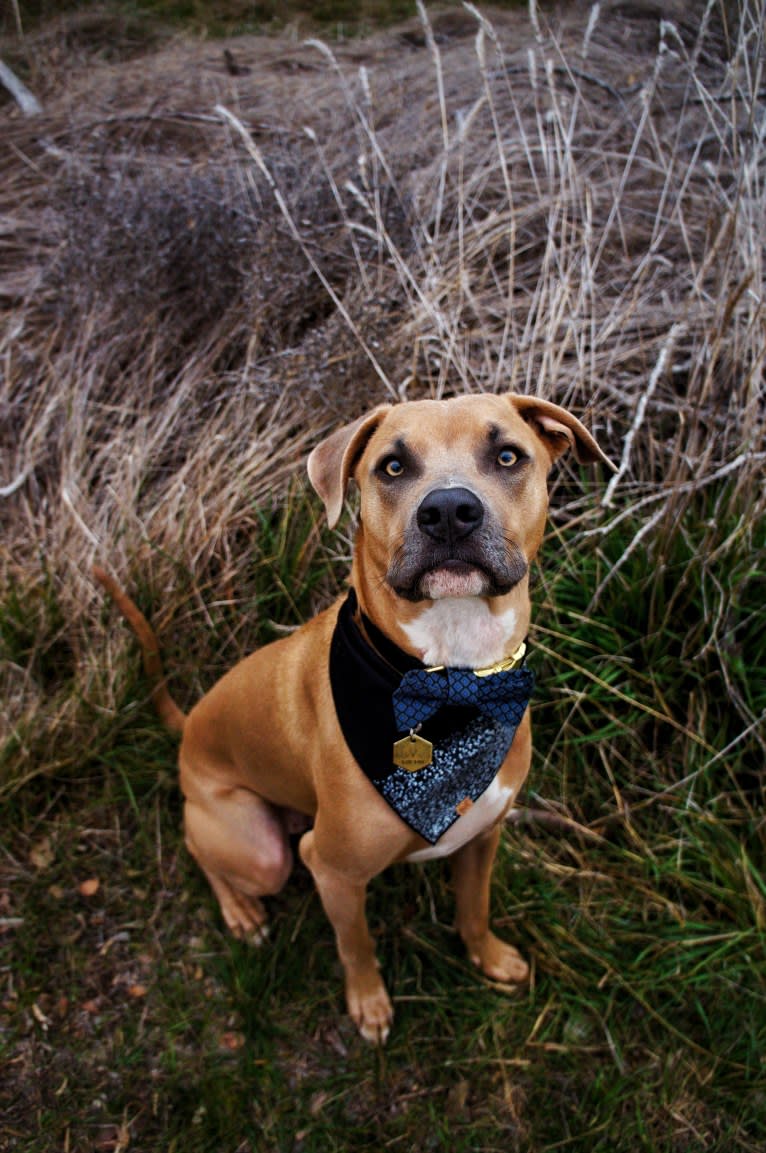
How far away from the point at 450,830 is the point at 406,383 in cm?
189

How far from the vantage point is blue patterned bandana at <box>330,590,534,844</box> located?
86.0 inches

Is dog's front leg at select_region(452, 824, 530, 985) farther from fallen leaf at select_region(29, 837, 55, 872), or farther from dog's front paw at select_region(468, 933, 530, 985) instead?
fallen leaf at select_region(29, 837, 55, 872)

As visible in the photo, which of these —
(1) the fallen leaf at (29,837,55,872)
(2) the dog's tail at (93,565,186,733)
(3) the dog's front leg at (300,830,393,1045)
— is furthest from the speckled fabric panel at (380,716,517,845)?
(1) the fallen leaf at (29,837,55,872)

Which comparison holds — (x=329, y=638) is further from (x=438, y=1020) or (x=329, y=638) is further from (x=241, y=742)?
(x=438, y=1020)

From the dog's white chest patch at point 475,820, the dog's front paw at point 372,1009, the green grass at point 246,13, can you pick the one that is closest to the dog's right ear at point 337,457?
the dog's white chest patch at point 475,820

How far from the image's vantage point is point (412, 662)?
89.0 inches

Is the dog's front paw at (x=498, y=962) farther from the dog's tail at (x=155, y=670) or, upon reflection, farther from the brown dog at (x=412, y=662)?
the dog's tail at (x=155, y=670)

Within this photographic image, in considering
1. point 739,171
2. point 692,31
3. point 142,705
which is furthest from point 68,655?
point 692,31

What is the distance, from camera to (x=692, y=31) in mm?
5102

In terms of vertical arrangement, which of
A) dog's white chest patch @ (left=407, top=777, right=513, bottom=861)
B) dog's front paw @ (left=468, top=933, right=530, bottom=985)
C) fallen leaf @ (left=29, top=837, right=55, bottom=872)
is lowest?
dog's front paw @ (left=468, top=933, right=530, bottom=985)

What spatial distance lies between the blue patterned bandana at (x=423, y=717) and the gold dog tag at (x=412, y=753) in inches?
0.6

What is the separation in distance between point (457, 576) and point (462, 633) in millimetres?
245

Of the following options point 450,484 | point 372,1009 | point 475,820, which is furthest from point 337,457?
point 372,1009

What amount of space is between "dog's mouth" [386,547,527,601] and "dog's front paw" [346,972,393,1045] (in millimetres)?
1609
